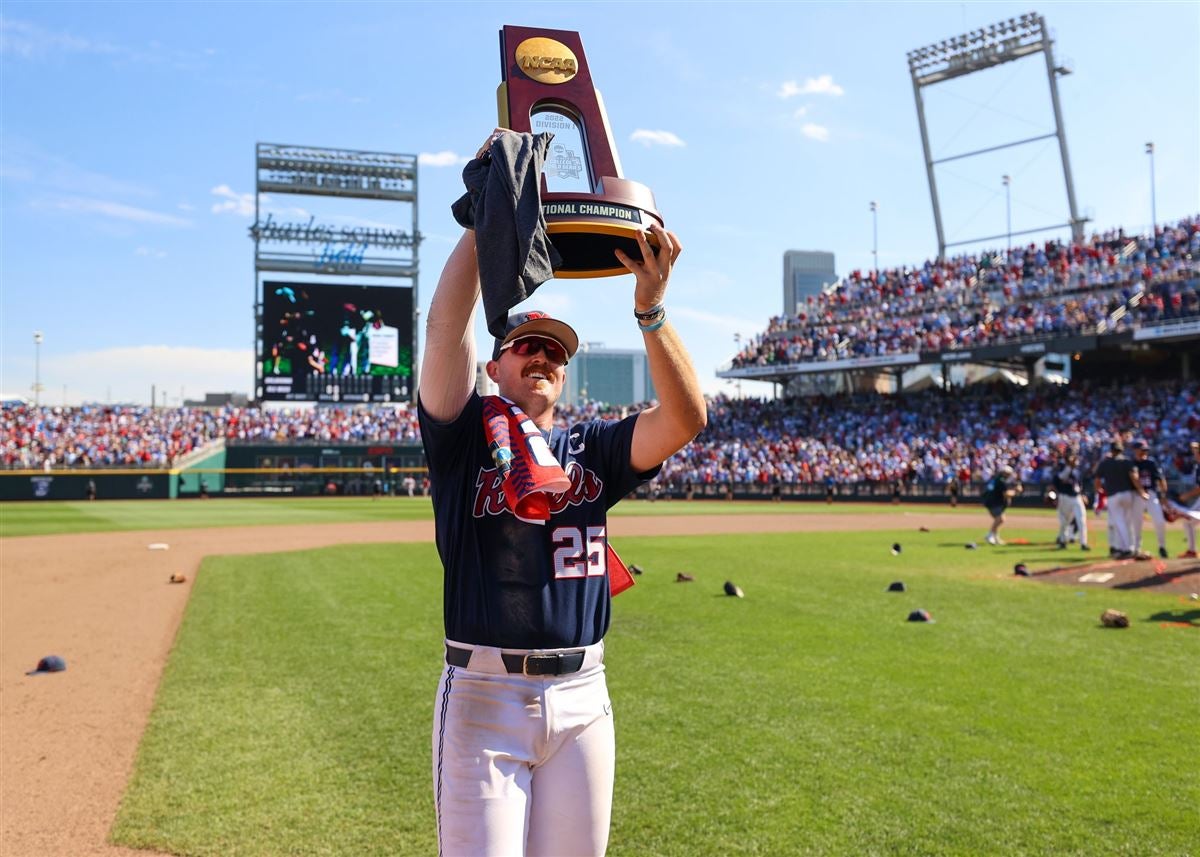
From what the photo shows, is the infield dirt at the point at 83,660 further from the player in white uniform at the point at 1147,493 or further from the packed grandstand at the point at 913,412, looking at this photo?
the packed grandstand at the point at 913,412

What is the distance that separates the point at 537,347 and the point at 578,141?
2.32 ft

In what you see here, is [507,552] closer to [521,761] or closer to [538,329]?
[521,761]

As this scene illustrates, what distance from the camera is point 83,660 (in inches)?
351

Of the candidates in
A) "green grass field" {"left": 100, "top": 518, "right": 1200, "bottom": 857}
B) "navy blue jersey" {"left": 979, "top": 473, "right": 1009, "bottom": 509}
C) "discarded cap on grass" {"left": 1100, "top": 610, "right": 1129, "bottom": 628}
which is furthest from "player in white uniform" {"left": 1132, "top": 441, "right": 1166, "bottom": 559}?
"discarded cap on grass" {"left": 1100, "top": 610, "right": 1129, "bottom": 628}

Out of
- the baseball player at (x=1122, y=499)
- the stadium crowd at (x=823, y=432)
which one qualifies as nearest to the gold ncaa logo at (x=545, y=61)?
the baseball player at (x=1122, y=499)

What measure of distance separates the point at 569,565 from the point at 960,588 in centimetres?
1131

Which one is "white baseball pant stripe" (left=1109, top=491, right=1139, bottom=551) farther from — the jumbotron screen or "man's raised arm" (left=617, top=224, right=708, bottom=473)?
the jumbotron screen

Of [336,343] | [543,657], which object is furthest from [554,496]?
[336,343]

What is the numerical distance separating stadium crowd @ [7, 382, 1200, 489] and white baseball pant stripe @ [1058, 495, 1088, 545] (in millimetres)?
17214

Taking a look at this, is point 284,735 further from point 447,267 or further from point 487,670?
point 447,267

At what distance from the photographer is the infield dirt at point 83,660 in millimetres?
5152

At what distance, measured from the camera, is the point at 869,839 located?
14.6ft

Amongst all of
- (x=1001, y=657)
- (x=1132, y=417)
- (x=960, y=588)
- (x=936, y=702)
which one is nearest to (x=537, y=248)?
(x=936, y=702)

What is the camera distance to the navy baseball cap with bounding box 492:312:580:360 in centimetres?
288
